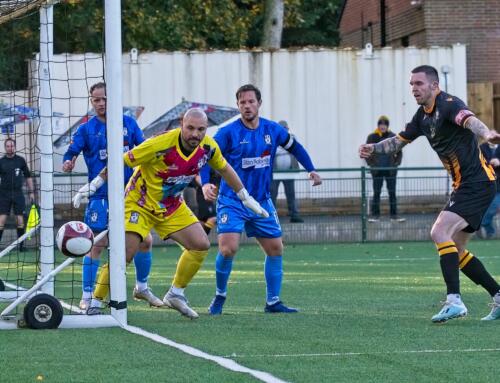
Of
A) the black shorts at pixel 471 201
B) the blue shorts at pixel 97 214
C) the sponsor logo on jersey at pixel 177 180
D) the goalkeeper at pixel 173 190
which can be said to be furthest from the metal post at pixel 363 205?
the black shorts at pixel 471 201

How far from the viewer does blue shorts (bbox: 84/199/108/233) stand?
12406 millimetres

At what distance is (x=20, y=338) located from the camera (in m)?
9.42

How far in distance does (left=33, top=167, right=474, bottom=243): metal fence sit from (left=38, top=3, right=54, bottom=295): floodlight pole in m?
12.6

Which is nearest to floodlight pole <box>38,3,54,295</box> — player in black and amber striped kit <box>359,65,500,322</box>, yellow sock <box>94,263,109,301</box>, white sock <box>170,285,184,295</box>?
yellow sock <box>94,263,109,301</box>

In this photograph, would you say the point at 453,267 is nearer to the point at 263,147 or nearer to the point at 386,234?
the point at 263,147

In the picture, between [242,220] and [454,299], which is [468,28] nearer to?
[242,220]

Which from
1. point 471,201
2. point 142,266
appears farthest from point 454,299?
point 142,266

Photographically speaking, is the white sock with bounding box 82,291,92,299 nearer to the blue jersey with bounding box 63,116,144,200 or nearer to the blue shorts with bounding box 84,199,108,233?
the blue shorts with bounding box 84,199,108,233

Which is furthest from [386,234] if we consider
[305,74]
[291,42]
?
[291,42]

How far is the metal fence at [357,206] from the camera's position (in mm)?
24375

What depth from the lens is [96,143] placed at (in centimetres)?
1259

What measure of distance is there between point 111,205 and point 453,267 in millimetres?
2783

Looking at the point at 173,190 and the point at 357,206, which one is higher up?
the point at 173,190

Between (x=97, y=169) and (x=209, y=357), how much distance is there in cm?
482
